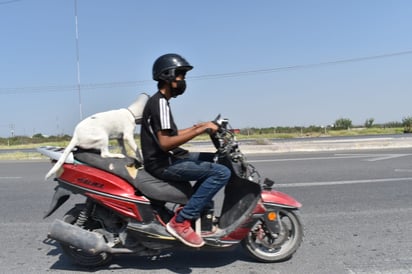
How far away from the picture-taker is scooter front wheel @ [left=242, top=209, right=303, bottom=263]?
3.99 meters

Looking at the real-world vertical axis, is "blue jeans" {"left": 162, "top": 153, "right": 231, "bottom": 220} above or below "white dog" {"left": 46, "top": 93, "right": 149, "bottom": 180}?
below

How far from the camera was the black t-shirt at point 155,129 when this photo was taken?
3.55 meters

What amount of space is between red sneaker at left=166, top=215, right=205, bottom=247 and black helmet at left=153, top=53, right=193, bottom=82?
1.36 m

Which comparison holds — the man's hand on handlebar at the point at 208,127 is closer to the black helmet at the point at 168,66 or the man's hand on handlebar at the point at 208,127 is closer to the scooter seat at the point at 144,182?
the black helmet at the point at 168,66

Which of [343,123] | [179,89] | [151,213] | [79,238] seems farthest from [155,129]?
[343,123]

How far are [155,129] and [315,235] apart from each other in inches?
100

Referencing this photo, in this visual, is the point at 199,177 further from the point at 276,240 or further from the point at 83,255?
the point at 83,255

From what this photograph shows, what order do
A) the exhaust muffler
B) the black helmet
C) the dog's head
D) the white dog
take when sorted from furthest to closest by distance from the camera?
the dog's head
the white dog
the exhaust muffler
the black helmet

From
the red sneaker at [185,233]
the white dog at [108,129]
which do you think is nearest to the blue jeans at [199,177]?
the red sneaker at [185,233]

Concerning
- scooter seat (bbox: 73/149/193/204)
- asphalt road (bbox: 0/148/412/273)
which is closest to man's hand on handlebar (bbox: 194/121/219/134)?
scooter seat (bbox: 73/149/193/204)

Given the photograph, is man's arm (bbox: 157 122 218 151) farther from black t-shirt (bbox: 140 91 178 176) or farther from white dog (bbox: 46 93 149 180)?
white dog (bbox: 46 93 149 180)

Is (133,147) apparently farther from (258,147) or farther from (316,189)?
(258,147)

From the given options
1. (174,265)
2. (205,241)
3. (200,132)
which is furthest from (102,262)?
(200,132)

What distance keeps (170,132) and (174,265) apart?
1.42 m
